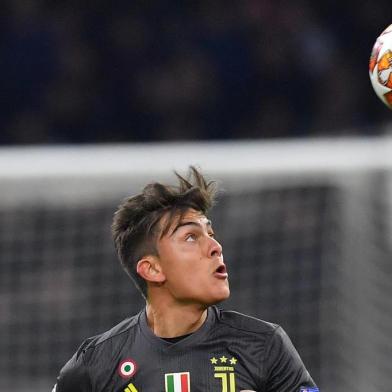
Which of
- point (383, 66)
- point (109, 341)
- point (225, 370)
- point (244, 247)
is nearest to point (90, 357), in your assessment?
point (109, 341)

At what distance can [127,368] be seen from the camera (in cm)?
380

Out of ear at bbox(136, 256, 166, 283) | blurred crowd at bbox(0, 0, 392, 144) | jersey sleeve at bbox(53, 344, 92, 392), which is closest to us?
jersey sleeve at bbox(53, 344, 92, 392)

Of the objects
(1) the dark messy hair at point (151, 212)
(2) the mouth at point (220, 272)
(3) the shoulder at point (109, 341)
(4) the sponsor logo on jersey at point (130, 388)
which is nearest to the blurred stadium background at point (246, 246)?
(1) the dark messy hair at point (151, 212)

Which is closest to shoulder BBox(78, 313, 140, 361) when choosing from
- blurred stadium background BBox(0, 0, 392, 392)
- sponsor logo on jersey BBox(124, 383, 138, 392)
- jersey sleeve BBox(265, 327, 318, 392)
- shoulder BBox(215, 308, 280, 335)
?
sponsor logo on jersey BBox(124, 383, 138, 392)

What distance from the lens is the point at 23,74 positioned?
978cm

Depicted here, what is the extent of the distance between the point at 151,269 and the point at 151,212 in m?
0.20

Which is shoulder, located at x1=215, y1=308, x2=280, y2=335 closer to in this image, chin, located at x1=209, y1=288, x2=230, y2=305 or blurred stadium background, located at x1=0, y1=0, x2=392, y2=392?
chin, located at x1=209, y1=288, x2=230, y2=305

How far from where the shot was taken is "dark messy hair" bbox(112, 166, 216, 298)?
3908 millimetres

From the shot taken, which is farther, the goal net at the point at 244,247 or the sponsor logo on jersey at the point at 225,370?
the goal net at the point at 244,247

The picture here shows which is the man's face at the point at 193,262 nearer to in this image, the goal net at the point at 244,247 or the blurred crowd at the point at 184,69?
the goal net at the point at 244,247

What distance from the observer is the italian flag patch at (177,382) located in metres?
3.75

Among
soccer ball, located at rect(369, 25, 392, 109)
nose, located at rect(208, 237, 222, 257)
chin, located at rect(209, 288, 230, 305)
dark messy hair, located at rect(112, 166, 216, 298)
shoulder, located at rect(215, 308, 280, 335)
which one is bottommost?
shoulder, located at rect(215, 308, 280, 335)

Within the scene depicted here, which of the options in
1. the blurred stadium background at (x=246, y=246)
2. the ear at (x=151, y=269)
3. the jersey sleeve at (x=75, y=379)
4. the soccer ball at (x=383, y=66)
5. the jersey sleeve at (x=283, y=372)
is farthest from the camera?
the blurred stadium background at (x=246, y=246)

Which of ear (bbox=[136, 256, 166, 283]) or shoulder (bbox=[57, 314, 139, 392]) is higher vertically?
ear (bbox=[136, 256, 166, 283])
